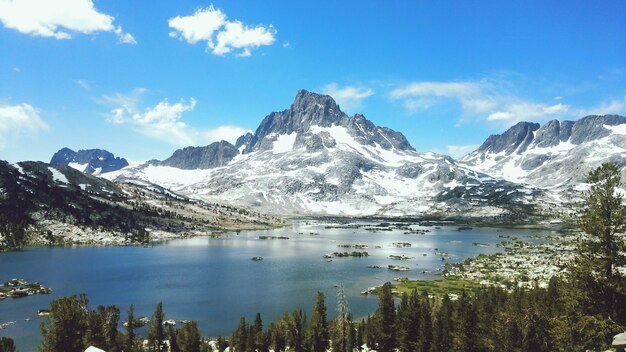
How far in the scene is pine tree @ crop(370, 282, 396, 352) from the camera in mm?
69250

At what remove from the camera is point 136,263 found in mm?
152750

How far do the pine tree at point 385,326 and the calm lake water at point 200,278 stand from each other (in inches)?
779

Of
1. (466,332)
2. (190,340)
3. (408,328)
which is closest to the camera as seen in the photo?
(466,332)

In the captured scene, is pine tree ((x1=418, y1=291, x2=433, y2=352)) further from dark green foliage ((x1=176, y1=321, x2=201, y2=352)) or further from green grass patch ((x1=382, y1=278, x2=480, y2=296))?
green grass patch ((x1=382, y1=278, x2=480, y2=296))

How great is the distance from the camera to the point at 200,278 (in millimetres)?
128125

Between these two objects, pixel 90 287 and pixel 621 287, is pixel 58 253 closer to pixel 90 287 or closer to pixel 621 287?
pixel 90 287

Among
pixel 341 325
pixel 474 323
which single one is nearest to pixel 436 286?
pixel 474 323

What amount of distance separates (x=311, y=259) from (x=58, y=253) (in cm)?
9786

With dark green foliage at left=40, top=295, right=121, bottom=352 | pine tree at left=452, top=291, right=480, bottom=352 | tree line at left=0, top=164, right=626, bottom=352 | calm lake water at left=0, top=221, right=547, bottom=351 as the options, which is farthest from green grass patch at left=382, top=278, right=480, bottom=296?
dark green foliage at left=40, top=295, right=121, bottom=352

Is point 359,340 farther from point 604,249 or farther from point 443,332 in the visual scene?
point 604,249

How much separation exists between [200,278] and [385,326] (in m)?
73.4

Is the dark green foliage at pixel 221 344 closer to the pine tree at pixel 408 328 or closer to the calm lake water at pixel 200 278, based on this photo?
the calm lake water at pixel 200 278

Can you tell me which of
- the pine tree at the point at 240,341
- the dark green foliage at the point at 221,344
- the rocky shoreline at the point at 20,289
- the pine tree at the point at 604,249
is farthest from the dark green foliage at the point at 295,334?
the rocky shoreline at the point at 20,289

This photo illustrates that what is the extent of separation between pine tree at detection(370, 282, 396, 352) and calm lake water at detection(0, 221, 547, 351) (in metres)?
19.8
